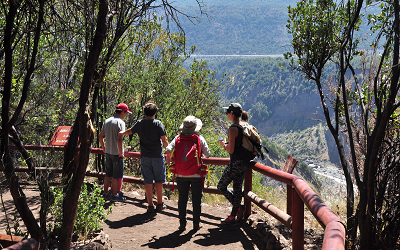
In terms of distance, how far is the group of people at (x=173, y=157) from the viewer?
14.1 feet

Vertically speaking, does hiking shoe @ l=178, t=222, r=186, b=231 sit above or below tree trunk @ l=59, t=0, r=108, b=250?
below

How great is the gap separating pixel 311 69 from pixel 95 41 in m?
4.44

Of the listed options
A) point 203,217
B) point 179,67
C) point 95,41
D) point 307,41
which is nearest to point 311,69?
point 307,41

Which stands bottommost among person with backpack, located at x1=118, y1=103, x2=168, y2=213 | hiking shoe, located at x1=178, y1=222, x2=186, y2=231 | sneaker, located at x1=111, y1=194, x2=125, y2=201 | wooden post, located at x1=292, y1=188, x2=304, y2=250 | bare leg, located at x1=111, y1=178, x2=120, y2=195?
hiking shoe, located at x1=178, y1=222, x2=186, y2=231

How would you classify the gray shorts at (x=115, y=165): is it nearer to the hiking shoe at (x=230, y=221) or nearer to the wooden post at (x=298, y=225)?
the hiking shoe at (x=230, y=221)

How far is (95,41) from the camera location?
267 cm

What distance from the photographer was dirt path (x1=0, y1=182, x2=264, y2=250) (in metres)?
3.96

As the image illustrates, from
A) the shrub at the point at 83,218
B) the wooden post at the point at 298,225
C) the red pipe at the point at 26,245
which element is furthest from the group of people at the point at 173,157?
the red pipe at the point at 26,245

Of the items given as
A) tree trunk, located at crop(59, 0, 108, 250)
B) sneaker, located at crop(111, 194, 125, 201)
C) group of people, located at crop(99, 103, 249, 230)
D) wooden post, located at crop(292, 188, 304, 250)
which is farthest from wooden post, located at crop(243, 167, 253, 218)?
tree trunk, located at crop(59, 0, 108, 250)

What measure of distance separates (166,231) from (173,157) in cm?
101

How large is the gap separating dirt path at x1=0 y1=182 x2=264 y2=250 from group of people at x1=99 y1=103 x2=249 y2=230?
159mm

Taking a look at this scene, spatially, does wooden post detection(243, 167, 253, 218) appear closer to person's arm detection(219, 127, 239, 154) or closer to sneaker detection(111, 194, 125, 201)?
person's arm detection(219, 127, 239, 154)

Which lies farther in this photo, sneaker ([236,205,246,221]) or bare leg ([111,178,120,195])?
bare leg ([111,178,120,195])

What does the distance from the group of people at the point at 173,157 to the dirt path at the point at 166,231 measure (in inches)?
6.3
